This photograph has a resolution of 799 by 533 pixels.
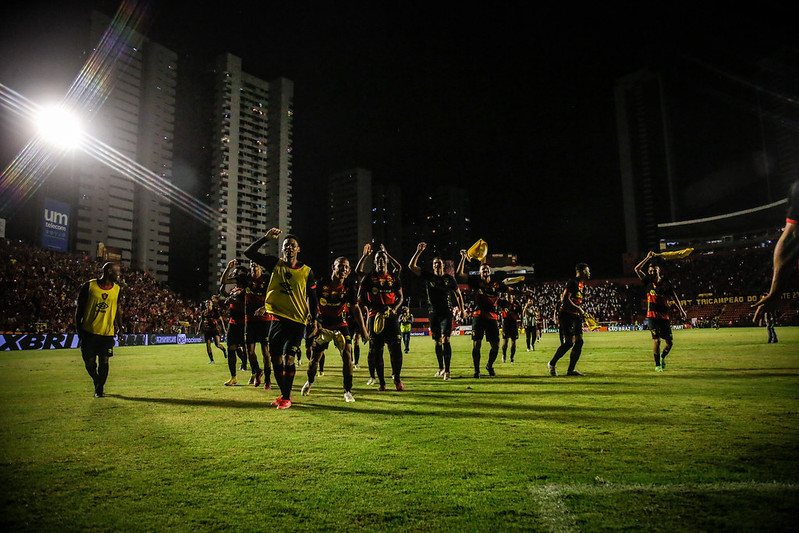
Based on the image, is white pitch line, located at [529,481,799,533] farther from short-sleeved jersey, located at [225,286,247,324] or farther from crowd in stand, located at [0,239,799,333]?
short-sleeved jersey, located at [225,286,247,324]

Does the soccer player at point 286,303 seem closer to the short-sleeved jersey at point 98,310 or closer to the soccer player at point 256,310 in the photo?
the soccer player at point 256,310

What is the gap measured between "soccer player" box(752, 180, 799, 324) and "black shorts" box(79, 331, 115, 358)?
950cm

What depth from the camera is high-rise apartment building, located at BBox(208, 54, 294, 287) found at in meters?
103

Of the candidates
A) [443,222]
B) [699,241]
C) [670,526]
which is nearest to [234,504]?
[670,526]

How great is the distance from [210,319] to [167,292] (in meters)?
39.8

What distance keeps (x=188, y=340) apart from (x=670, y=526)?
42355mm

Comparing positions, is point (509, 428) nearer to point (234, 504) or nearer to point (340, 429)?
point (340, 429)

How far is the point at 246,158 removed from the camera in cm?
10888

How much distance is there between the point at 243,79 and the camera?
107m

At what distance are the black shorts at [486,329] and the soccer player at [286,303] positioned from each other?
502 centimetres

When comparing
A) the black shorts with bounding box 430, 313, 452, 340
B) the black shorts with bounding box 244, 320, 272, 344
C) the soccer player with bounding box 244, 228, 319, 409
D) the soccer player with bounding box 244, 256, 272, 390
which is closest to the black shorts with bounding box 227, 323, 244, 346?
the soccer player with bounding box 244, 256, 272, 390

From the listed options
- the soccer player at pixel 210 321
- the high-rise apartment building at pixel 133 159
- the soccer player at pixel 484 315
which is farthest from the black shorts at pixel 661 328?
the high-rise apartment building at pixel 133 159

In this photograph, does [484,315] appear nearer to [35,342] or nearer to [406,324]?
[406,324]

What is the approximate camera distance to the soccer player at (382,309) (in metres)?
9.02
